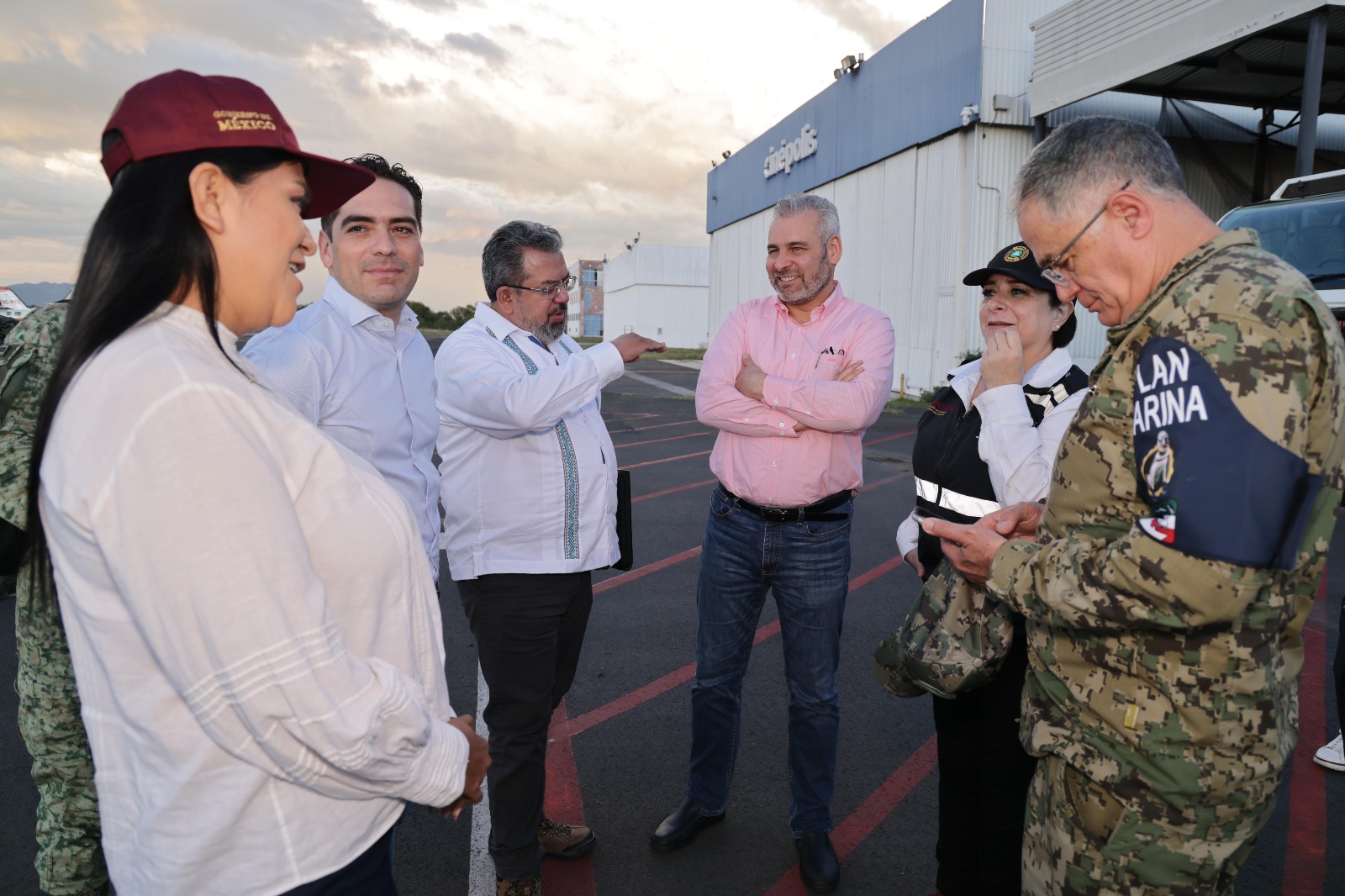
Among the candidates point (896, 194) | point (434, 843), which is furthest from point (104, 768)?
point (896, 194)

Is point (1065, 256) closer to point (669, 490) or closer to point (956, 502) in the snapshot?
point (956, 502)

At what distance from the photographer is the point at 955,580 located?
7.50 ft

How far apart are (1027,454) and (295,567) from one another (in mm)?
1946

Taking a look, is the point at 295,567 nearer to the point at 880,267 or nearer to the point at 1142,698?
the point at 1142,698

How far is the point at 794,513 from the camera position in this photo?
3.20 metres

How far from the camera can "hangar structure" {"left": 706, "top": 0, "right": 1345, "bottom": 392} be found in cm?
1303

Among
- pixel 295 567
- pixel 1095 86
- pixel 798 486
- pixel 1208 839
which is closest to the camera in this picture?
pixel 295 567

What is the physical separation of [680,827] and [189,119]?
9.42 feet

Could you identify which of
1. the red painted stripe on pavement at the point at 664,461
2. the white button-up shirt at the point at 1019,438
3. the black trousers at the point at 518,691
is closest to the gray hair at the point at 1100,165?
the white button-up shirt at the point at 1019,438

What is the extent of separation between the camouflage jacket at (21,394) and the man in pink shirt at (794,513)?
2184 millimetres

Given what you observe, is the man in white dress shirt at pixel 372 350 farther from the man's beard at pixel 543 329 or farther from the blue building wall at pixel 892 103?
the blue building wall at pixel 892 103

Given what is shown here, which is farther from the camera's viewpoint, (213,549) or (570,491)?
(570,491)

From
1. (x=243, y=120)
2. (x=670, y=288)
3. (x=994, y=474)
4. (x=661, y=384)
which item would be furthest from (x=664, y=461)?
(x=670, y=288)

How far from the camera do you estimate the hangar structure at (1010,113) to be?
42.8 feet
